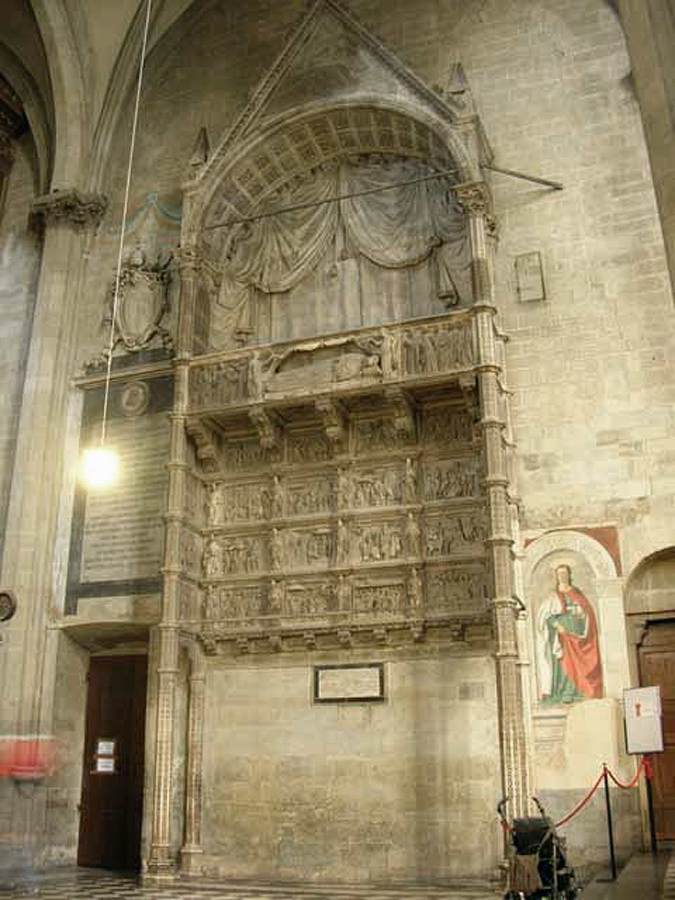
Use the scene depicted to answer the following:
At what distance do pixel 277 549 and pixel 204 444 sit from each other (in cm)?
169

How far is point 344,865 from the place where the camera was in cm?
1078

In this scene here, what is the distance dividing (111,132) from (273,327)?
4.35 metres

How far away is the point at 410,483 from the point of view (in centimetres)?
1175

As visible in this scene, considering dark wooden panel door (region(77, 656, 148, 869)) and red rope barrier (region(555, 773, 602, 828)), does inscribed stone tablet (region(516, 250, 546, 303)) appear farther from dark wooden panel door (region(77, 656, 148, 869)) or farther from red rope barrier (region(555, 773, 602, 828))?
dark wooden panel door (region(77, 656, 148, 869))

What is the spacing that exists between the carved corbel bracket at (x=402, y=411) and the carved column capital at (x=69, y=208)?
604cm

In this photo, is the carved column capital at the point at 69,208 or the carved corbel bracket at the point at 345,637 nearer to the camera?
the carved corbel bracket at the point at 345,637

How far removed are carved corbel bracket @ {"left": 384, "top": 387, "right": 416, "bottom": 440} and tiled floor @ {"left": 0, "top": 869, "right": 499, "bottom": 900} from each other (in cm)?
512

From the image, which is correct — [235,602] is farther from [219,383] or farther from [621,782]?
[621,782]

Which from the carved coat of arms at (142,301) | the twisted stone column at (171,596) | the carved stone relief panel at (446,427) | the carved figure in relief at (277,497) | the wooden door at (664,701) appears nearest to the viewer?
the wooden door at (664,701)

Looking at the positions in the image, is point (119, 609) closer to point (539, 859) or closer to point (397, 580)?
point (397, 580)

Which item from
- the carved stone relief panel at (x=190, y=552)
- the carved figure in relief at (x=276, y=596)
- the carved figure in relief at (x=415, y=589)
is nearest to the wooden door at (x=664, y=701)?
the carved figure in relief at (x=415, y=589)

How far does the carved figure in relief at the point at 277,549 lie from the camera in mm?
12047

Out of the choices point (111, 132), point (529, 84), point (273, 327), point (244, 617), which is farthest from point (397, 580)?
point (111, 132)

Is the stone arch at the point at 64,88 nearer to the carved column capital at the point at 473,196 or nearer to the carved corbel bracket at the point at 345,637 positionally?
the carved column capital at the point at 473,196
